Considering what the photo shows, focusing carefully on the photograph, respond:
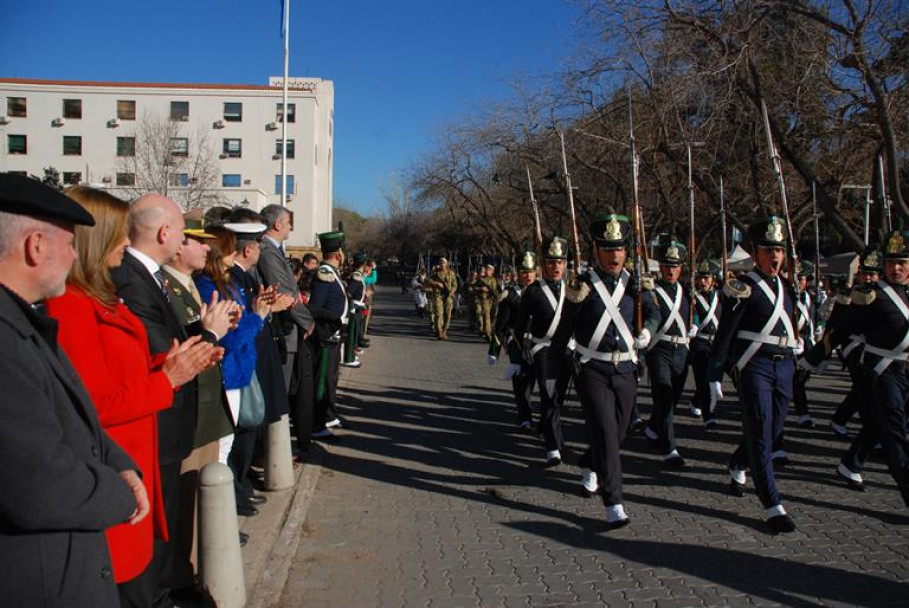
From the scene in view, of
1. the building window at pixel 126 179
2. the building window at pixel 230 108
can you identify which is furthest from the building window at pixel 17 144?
the building window at pixel 126 179

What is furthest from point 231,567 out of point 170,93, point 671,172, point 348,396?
point 170,93

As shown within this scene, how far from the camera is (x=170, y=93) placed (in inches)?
2628

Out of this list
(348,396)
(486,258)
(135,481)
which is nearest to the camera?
(135,481)

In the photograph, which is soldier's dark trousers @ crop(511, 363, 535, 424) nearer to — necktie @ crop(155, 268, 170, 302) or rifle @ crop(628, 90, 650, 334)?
rifle @ crop(628, 90, 650, 334)

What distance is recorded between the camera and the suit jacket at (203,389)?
13.5 ft

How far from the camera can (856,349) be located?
681 centimetres

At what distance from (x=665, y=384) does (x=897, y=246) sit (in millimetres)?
2641

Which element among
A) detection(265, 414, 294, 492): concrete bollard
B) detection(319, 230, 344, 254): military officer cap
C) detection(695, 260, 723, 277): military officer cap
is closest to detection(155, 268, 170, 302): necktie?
detection(265, 414, 294, 492): concrete bollard

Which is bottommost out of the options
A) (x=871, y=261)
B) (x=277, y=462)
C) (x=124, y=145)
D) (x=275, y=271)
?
(x=277, y=462)

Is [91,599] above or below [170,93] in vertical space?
below

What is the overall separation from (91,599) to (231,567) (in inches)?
87.1

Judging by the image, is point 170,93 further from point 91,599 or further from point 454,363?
point 91,599

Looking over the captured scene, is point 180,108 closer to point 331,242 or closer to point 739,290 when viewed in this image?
point 331,242

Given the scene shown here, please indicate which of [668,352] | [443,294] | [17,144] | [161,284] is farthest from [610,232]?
[17,144]
